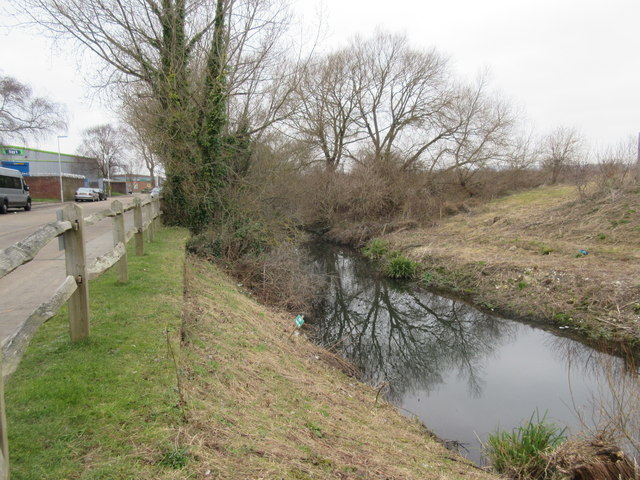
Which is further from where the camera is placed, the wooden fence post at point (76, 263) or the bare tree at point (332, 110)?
the bare tree at point (332, 110)

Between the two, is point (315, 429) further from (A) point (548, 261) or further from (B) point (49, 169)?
(B) point (49, 169)

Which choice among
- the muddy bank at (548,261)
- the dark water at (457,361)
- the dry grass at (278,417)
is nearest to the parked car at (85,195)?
the muddy bank at (548,261)

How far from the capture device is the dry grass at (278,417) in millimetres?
3215

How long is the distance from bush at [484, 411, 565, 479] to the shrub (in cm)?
1190

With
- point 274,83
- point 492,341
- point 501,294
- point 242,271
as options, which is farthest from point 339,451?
point 274,83

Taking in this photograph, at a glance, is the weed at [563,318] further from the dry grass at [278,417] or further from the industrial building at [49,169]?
the industrial building at [49,169]

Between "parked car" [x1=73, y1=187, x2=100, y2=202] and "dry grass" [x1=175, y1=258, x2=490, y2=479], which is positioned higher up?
"parked car" [x1=73, y1=187, x2=100, y2=202]

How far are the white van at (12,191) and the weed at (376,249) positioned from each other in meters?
19.0

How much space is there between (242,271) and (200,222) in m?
2.88

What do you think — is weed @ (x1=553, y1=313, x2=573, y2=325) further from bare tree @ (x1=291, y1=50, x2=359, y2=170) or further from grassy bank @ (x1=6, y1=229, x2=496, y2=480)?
bare tree @ (x1=291, y1=50, x2=359, y2=170)

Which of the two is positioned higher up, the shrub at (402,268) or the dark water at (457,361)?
the shrub at (402,268)

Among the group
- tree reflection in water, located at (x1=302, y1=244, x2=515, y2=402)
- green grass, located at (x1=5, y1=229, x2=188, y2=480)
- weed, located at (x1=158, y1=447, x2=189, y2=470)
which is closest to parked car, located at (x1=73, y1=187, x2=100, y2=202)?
tree reflection in water, located at (x1=302, y1=244, x2=515, y2=402)

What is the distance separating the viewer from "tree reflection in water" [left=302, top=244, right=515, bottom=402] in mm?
9086

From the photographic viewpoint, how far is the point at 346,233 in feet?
86.2
